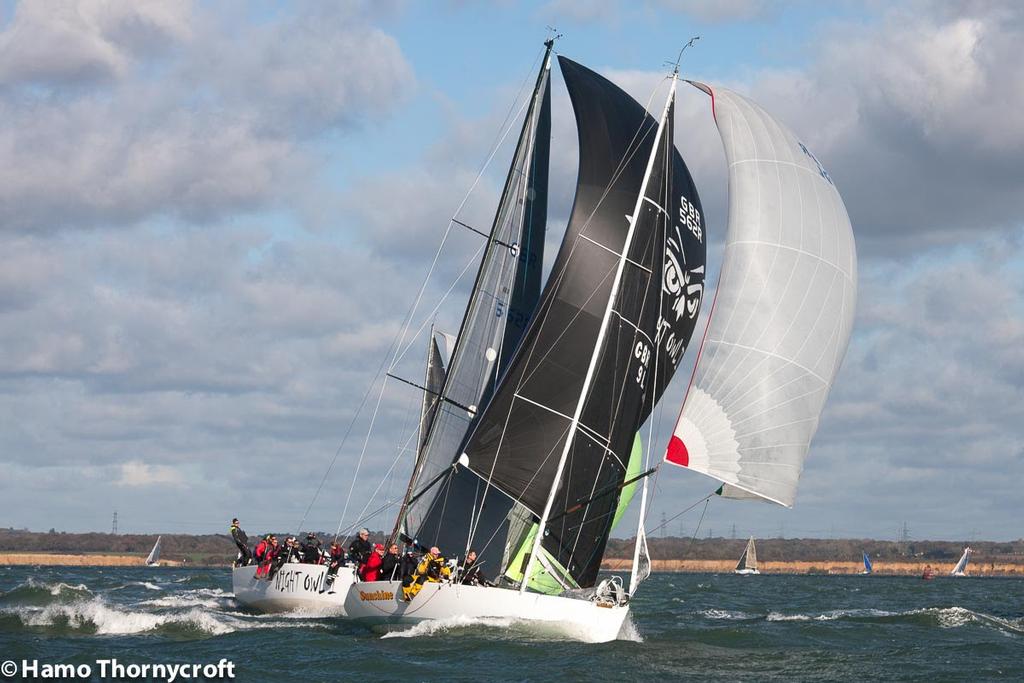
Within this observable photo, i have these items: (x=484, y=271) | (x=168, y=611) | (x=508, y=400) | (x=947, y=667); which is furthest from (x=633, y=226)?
(x=168, y=611)

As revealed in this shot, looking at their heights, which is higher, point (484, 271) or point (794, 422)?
point (484, 271)

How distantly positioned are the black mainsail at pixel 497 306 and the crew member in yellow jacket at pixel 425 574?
18.7 ft

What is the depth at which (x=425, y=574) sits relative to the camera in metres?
22.5

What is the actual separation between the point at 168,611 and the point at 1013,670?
56.6 feet

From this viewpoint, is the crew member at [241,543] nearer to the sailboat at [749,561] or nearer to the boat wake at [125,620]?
the boat wake at [125,620]

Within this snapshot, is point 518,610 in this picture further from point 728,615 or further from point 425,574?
point 728,615

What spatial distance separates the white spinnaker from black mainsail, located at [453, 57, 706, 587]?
7.53 feet

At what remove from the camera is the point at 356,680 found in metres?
18.2

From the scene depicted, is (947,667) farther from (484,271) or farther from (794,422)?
(484,271)

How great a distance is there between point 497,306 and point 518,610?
9.62 metres

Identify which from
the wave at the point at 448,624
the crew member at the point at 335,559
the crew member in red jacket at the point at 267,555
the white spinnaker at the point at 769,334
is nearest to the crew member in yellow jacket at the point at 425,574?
the wave at the point at 448,624

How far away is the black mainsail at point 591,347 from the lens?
23625 mm

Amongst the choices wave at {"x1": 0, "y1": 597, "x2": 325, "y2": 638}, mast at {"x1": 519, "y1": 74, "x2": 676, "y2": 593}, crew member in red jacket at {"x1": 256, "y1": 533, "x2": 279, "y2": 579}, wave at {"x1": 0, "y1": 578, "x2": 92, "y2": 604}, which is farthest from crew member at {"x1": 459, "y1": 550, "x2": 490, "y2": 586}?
wave at {"x1": 0, "y1": 578, "x2": 92, "y2": 604}

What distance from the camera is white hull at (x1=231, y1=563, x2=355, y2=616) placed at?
26875 mm
